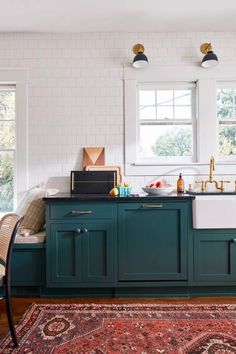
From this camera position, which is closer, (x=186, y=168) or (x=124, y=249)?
(x=124, y=249)

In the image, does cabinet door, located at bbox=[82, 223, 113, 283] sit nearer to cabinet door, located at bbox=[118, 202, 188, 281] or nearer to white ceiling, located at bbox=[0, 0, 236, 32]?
cabinet door, located at bbox=[118, 202, 188, 281]

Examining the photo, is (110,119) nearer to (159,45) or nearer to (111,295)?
(159,45)

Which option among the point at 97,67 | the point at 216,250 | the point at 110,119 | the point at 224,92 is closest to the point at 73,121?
the point at 110,119

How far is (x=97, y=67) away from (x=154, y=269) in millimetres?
2354

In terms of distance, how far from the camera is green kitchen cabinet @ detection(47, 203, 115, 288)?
104 inches

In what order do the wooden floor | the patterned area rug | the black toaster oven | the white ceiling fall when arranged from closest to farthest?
1. the patterned area rug
2. the wooden floor
3. the white ceiling
4. the black toaster oven

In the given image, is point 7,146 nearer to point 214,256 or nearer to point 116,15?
point 116,15

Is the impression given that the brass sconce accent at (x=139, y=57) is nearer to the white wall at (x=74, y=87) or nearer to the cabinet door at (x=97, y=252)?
the white wall at (x=74, y=87)

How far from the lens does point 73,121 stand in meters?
3.28

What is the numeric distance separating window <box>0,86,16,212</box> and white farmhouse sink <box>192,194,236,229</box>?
2.16m

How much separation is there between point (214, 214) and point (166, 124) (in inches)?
50.5

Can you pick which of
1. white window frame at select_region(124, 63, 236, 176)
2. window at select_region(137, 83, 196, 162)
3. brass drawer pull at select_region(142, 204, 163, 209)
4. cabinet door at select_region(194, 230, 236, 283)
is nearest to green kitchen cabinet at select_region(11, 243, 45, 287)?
brass drawer pull at select_region(142, 204, 163, 209)

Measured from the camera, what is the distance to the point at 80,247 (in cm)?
264

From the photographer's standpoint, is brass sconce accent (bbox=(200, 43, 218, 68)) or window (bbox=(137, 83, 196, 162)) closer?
brass sconce accent (bbox=(200, 43, 218, 68))
